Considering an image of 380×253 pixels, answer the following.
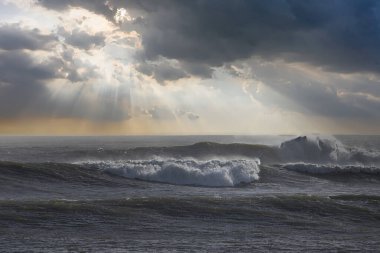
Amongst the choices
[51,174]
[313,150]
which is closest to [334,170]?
[313,150]

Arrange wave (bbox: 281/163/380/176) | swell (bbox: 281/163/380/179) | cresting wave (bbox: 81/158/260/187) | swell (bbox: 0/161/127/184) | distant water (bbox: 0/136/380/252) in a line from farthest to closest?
1. wave (bbox: 281/163/380/176)
2. swell (bbox: 281/163/380/179)
3. cresting wave (bbox: 81/158/260/187)
4. swell (bbox: 0/161/127/184)
5. distant water (bbox: 0/136/380/252)

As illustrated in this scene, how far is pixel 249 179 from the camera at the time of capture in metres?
29.7

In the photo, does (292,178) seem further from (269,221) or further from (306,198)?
(269,221)

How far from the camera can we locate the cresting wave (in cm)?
2869

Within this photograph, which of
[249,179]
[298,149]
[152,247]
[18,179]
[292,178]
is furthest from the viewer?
[298,149]

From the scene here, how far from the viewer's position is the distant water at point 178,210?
41.7 feet

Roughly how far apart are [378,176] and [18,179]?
86.8 feet

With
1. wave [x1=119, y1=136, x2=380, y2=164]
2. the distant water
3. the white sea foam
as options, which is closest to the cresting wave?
the distant water

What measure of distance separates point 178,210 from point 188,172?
12132 millimetres

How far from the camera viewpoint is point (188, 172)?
29547mm

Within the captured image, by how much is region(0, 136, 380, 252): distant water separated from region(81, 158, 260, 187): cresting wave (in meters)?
0.07

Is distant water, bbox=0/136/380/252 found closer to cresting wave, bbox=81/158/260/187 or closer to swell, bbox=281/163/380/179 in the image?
cresting wave, bbox=81/158/260/187

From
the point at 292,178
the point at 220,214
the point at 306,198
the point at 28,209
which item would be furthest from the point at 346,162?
the point at 28,209

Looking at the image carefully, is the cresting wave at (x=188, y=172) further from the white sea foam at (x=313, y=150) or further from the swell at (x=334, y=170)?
the white sea foam at (x=313, y=150)
